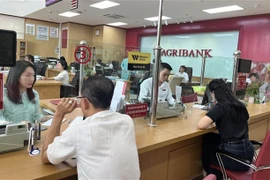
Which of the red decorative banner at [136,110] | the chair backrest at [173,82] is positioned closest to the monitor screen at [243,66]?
the chair backrest at [173,82]

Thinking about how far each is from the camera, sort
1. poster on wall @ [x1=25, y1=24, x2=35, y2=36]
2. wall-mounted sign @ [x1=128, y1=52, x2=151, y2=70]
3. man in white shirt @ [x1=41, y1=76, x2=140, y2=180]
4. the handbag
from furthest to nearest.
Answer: poster on wall @ [x1=25, y1=24, x2=35, y2=36] < the handbag < wall-mounted sign @ [x1=128, y1=52, x2=151, y2=70] < man in white shirt @ [x1=41, y1=76, x2=140, y2=180]

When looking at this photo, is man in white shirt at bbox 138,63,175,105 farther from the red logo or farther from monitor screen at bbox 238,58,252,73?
monitor screen at bbox 238,58,252,73

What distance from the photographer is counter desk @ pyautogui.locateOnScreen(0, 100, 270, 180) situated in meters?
1.14

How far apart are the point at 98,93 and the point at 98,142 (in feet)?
0.78

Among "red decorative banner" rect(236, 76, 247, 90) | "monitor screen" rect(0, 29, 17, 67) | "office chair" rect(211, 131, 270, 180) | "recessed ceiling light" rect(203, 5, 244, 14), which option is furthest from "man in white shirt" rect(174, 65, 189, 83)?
"monitor screen" rect(0, 29, 17, 67)

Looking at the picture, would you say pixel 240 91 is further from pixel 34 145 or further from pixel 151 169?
pixel 34 145

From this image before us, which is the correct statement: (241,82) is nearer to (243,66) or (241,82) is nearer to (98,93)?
(243,66)

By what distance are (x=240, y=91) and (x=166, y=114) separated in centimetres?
155

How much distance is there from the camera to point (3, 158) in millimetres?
1228

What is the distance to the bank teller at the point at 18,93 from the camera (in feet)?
6.48

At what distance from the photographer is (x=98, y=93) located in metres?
1.15

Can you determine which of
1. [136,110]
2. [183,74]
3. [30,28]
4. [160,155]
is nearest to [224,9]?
[183,74]

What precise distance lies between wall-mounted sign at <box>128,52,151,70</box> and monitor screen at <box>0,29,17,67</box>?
1.05 meters

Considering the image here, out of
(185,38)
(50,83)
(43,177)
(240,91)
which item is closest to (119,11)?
(185,38)
